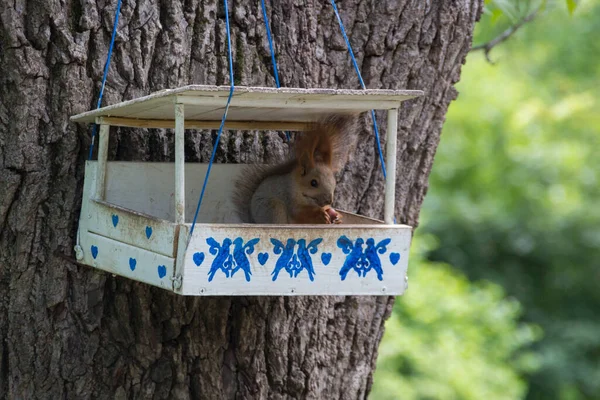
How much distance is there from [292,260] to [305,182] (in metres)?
0.34

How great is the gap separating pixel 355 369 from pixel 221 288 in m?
0.92

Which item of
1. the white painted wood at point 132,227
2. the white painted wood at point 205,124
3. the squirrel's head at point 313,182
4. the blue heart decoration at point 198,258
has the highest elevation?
the white painted wood at point 205,124

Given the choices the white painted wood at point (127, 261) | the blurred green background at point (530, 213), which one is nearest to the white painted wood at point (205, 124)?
the white painted wood at point (127, 261)

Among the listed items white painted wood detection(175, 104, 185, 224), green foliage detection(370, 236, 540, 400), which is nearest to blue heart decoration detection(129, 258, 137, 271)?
white painted wood detection(175, 104, 185, 224)

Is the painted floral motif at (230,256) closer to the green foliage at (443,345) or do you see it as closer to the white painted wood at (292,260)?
the white painted wood at (292,260)

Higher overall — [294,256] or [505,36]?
[505,36]

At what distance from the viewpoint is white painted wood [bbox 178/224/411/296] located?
172 cm

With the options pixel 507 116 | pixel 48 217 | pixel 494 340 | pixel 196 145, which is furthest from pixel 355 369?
pixel 507 116

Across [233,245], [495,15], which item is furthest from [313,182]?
[495,15]

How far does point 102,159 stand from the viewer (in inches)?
81.6

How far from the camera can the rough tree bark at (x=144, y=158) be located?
2.13 meters

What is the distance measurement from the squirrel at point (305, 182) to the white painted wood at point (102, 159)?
33 centimetres

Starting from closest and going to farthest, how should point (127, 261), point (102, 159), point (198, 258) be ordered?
point (198, 258) < point (127, 261) < point (102, 159)

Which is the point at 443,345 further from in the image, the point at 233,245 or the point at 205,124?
the point at 233,245
